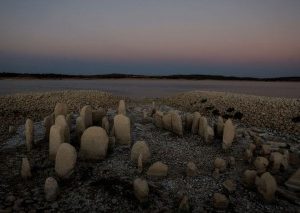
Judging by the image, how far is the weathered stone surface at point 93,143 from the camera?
737 cm

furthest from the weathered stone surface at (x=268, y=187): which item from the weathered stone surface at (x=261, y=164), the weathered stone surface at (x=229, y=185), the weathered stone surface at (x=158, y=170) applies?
the weathered stone surface at (x=158, y=170)

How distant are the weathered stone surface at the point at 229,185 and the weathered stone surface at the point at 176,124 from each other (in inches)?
146

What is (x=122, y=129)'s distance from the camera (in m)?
8.58

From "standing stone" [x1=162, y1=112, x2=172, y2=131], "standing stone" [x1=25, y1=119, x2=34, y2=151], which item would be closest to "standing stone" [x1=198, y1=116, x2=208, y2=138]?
"standing stone" [x1=162, y1=112, x2=172, y2=131]

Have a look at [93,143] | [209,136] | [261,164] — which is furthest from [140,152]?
[261,164]

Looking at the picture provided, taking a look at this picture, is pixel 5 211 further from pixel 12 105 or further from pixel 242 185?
pixel 12 105

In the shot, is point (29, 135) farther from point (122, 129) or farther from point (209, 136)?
point (209, 136)

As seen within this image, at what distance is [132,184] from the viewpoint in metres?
6.15

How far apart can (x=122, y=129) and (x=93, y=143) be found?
1.35m

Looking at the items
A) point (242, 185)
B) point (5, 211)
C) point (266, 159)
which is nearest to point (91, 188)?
point (5, 211)

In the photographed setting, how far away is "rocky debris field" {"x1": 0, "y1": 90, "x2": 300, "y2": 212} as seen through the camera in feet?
18.2

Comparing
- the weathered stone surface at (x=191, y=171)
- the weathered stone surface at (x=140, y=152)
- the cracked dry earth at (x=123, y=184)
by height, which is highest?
the weathered stone surface at (x=140, y=152)

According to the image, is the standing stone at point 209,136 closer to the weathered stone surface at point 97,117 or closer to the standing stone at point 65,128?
the weathered stone surface at point 97,117

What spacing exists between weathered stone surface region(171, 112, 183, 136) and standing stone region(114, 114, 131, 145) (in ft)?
6.36
